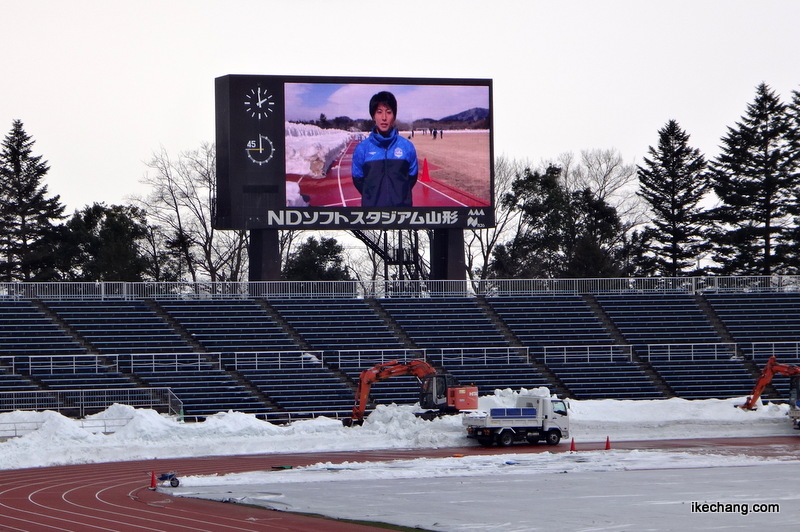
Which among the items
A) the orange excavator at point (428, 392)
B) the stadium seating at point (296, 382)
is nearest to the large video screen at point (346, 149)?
the stadium seating at point (296, 382)

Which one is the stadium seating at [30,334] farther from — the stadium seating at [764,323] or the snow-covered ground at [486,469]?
the stadium seating at [764,323]

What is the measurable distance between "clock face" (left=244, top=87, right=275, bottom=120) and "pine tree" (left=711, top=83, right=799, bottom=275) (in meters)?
36.9

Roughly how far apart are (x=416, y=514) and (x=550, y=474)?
860 cm

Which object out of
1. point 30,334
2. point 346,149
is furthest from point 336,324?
point 30,334

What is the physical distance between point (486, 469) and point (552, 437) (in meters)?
10.2

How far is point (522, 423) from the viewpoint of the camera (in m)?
42.8

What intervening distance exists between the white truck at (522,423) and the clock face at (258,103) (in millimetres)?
18123

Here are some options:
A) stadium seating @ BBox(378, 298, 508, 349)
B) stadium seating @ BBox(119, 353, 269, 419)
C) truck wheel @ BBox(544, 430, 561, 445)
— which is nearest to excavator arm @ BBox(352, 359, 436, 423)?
stadium seating @ BBox(119, 353, 269, 419)

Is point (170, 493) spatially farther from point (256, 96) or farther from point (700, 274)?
point (700, 274)

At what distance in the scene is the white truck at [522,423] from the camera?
4256cm

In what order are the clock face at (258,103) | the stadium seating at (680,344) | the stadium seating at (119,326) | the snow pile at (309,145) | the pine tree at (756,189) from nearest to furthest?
the stadium seating at (119,326) → the clock face at (258,103) → the snow pile at (309,145) → the stadium seating at (680,344) → the pine tree at (756,189)

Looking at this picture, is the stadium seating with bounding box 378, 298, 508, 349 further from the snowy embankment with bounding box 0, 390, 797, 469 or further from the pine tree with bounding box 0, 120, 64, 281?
the pine tree with bounding box 0, 120, 64, 281

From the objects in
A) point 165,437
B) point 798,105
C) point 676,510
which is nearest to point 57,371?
point 165,437

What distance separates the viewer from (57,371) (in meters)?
49.7
